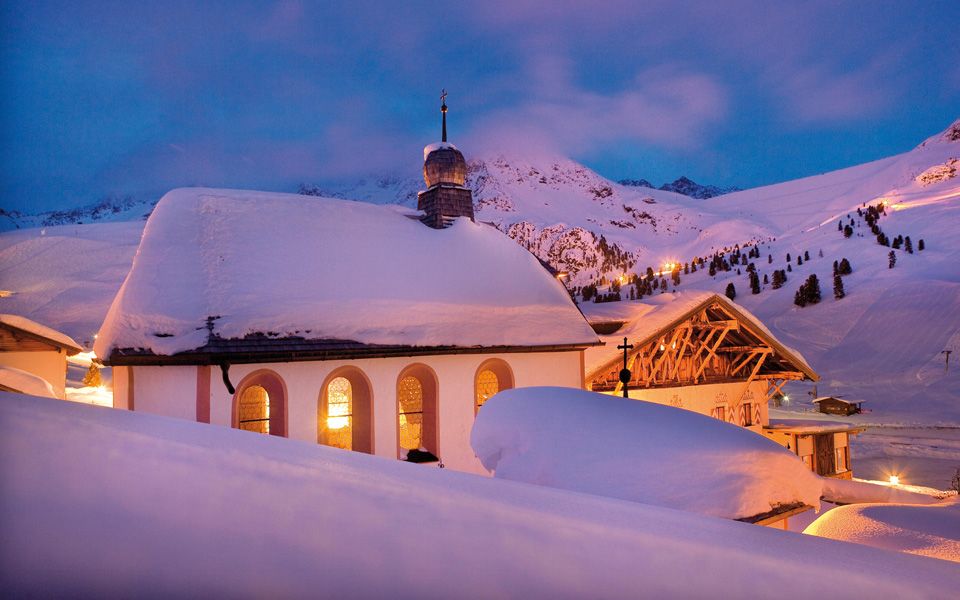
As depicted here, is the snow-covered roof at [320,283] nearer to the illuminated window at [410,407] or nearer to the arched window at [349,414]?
the arched window at [349,414]

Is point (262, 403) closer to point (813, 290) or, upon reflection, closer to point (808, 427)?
point (808, 427)

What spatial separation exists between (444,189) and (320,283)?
6.99m

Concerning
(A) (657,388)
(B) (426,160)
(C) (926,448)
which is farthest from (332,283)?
(C) (926,448)

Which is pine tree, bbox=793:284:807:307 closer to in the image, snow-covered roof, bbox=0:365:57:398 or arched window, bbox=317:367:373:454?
arched window, bbox=317:367:373:454

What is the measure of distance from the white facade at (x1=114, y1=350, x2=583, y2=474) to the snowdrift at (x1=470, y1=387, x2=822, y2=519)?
7314mm

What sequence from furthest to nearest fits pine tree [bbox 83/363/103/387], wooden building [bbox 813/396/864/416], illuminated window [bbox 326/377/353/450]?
wooden building [bbox 813/396/864/416] → pine tree [bbox 83/363/103/387] → illuminated window [bbox 326/377/353/450]

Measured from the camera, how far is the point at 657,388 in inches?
763

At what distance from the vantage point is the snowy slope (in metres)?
0.98

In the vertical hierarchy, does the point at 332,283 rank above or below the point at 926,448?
above

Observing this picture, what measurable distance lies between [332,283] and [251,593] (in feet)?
44.2

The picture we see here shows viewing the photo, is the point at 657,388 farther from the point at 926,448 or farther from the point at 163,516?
the point at 163,516

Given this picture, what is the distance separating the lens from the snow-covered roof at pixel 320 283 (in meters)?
12.1

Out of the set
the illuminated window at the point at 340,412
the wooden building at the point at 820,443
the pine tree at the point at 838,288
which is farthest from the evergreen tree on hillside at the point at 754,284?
the illuminated window at the point at 340,412

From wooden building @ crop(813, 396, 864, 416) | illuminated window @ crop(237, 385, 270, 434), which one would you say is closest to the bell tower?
illuminated window @ crop(237, 385, 270, 434)
